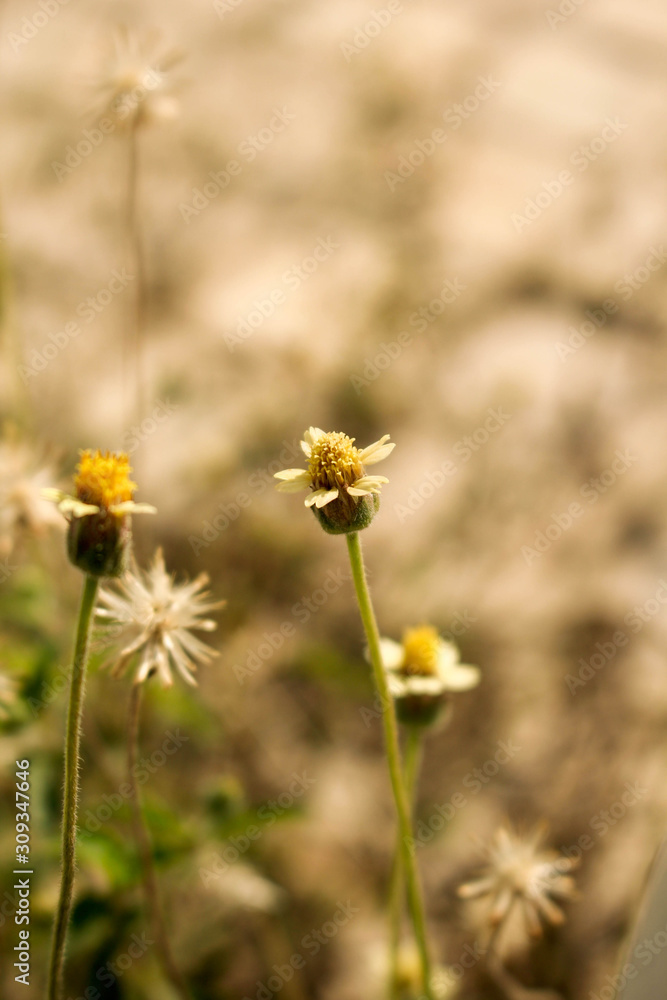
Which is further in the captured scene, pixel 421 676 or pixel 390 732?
pixel 421 676

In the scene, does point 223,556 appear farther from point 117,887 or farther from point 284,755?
point 117,887

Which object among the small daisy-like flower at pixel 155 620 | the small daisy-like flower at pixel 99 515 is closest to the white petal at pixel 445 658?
the small daisy-like flower at pixel 155 620

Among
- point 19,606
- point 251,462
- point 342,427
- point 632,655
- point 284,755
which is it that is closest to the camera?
point 19,606

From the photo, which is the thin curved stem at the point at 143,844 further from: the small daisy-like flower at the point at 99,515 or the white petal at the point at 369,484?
the white petal at the point at 369,484

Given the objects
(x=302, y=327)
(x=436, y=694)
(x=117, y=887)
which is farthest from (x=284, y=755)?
(x=302, y=327)

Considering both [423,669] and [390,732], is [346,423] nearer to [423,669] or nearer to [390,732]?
[423,669]

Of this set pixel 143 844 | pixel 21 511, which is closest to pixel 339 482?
pixel 143 844

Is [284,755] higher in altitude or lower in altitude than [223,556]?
lower
